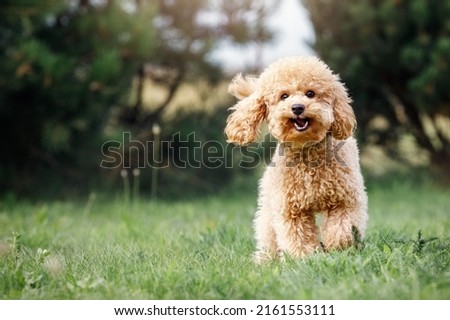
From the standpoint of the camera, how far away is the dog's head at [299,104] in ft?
12.7

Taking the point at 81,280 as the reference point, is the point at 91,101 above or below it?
above

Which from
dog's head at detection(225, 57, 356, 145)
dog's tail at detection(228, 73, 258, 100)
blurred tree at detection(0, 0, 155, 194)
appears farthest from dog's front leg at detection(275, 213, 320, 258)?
blurred tree at detection(0, 0, 155, 194)

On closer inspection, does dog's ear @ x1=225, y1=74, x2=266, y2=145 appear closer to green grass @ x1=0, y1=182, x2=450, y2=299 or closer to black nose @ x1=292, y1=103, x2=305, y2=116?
black nose @ x1=292, y1=103, x2=305, y2=116

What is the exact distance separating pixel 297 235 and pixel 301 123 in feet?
2.25

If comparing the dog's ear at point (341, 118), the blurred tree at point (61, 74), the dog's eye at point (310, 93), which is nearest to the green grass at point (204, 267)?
the dog's ear at point (341, 118)

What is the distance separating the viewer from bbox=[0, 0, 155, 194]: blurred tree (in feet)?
22.9

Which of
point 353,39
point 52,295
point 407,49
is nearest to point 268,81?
point 52,295

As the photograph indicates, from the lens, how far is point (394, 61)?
8.32 meters

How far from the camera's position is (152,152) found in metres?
8.31

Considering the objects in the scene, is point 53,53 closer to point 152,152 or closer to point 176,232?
point 152,152

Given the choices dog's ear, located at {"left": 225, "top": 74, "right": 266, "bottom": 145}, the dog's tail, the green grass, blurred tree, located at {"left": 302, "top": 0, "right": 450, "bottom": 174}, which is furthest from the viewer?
blurred tree, located at {"left": 302, "top": 0, "right": 450, "bottom": 174}

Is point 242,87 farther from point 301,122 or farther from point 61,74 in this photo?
point 61,74

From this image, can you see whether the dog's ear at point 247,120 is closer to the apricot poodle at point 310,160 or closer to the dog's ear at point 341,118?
the apricot poodle at point 310,160
